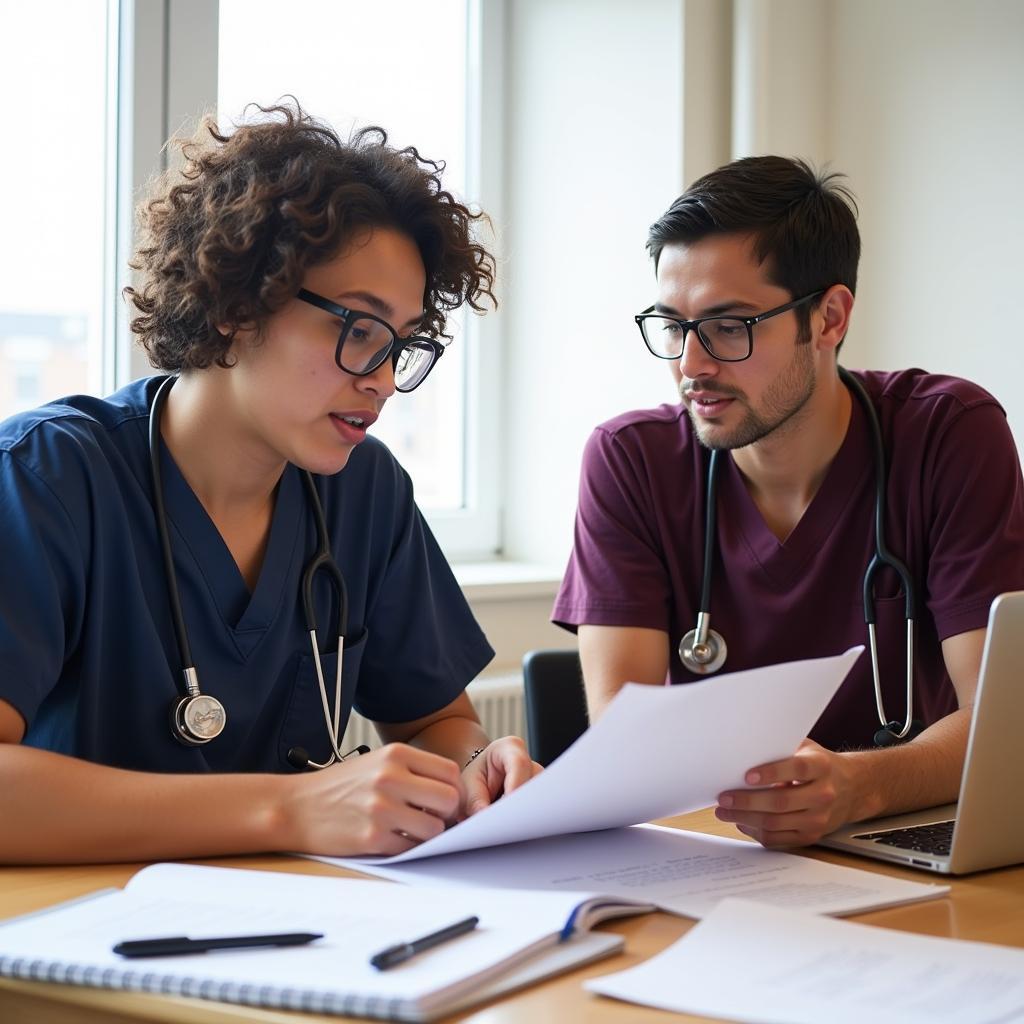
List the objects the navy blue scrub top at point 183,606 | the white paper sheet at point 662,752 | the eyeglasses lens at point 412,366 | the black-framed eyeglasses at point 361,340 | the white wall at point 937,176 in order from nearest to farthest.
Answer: the white paper sheet at point 662,752 → the navy blue scrub top at point 183,606 → the black-framed eyeglasses at point 361,340 → the eyeglasses lens at point 412,366 → the white wall at point 937,176

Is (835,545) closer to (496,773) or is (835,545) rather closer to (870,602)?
(870,602)

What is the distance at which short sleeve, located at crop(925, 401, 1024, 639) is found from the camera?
1.69m

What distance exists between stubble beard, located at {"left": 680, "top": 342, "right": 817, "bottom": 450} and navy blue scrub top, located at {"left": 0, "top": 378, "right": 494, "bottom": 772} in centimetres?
42

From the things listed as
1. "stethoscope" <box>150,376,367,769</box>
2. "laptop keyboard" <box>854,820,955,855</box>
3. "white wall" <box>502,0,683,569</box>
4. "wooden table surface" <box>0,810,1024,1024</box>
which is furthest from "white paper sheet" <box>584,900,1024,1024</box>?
"white wall" <box>502,0,683,569</box>

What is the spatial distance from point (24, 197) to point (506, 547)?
1.42 meters

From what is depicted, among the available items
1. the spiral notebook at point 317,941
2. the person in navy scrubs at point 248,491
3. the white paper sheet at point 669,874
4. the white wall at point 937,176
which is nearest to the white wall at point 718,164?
the white wall at point 937,176

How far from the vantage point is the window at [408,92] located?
2.85 meters

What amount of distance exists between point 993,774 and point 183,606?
84cm

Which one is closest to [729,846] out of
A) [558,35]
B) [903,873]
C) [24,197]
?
[903,873]

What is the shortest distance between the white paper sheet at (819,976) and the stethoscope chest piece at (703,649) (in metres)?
0.85

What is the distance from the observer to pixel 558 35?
322 centimetres

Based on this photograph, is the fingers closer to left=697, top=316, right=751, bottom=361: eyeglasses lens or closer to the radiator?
left=697, top=316, right=751, bottom=361: eyeglasses lens

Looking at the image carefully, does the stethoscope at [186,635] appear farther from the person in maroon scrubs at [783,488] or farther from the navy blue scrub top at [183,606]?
the person in maroon scrubs at [783,488]

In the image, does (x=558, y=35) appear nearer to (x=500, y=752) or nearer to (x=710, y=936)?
(x=500, y=752)
